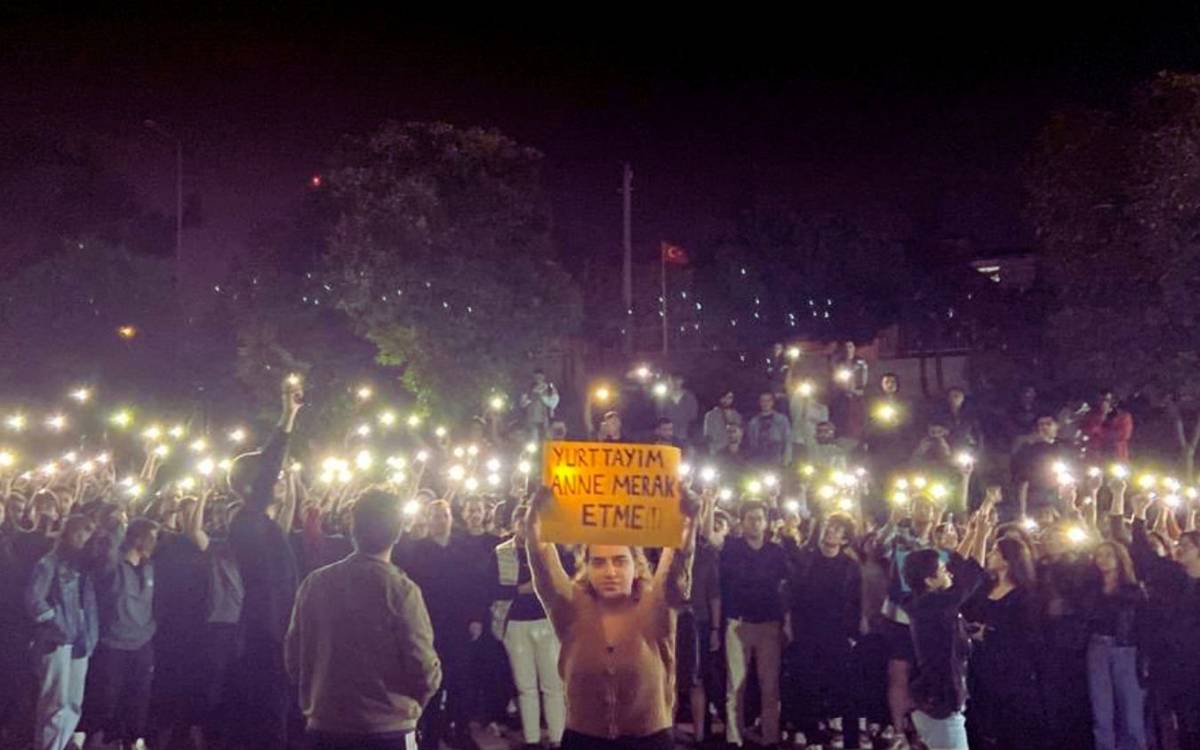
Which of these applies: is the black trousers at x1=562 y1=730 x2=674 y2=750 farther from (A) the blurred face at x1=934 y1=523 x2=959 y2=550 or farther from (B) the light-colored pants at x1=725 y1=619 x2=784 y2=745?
(A) the blurred face at x1=934 y1=523 x2=959 y2=550

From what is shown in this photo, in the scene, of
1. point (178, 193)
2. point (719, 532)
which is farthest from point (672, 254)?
point (719, 532)

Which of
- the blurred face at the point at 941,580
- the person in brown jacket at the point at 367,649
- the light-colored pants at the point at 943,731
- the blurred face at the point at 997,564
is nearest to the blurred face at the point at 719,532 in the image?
the blurred face at the point at 941,580

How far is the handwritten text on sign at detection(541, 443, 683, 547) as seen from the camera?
18.9 ft

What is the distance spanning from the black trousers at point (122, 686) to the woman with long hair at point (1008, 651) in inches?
232

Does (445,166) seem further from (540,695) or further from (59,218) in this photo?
(540,695)

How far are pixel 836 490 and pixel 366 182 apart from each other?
1489 cm

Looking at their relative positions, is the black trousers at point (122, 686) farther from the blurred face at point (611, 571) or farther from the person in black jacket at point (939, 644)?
the person in black jacket at point (939, 644)

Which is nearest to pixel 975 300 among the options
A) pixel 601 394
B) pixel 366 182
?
pixel 601 394

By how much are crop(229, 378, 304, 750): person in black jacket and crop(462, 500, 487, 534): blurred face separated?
228cm

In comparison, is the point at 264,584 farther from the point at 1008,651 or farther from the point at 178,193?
the point at 178,193

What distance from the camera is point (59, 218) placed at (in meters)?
34.1

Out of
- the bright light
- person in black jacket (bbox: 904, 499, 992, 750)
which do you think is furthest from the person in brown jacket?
the bright light

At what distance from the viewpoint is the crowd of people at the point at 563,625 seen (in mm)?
5340

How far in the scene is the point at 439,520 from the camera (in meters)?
9.66
